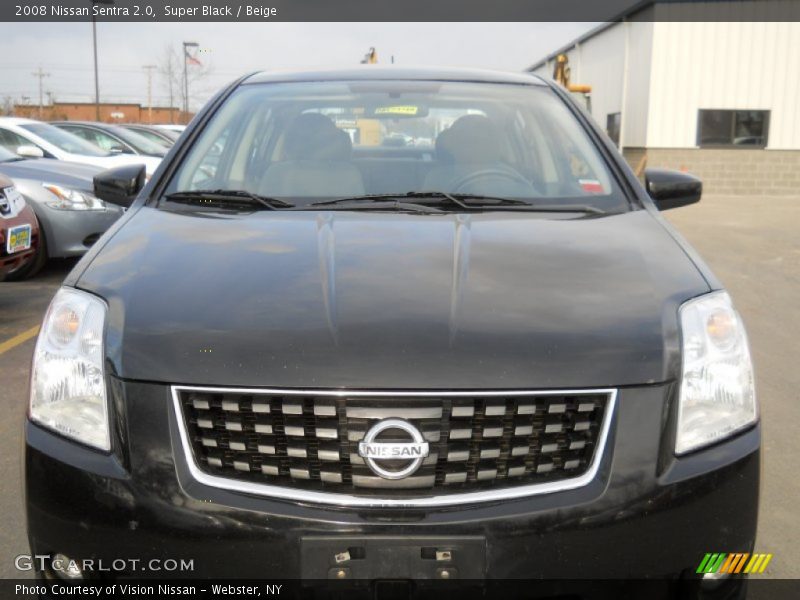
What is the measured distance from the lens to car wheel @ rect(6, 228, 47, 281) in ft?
25.7

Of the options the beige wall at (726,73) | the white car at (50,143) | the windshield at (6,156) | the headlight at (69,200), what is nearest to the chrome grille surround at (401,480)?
the headlight at (69,200)

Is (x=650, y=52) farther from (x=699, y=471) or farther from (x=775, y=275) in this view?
(x=699, y=471)

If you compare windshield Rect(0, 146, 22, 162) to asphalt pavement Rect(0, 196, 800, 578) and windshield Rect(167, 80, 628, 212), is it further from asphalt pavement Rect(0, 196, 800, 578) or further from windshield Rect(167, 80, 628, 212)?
windshield Rect(167, 80, 628, 212)

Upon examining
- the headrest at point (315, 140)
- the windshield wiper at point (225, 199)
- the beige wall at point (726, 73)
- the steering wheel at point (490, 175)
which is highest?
the beige wall at point (726, 73)

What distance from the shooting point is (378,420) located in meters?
1.88

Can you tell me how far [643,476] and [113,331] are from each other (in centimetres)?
122

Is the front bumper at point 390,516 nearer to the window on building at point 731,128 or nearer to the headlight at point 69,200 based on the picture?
the headlight at point 69,200

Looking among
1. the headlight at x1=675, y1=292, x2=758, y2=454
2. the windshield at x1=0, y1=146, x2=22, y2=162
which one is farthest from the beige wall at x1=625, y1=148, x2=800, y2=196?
the headlight at x1=675, y1=292, x2=758, y2=454

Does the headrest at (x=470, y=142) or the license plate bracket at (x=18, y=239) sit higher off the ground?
the headrest at (x=470, y=142)

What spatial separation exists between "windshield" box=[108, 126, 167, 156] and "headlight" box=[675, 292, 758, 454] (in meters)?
13.6

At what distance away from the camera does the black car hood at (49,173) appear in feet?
27.6

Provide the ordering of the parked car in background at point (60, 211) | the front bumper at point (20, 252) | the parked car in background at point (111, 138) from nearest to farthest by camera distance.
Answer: the front bumper at point (20, 252), the parked car in background at point (60, 211), the parked car in background at point (111, 138)

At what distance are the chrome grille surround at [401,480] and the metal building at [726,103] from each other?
69.5 ft

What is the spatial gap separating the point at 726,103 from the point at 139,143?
560 inches
